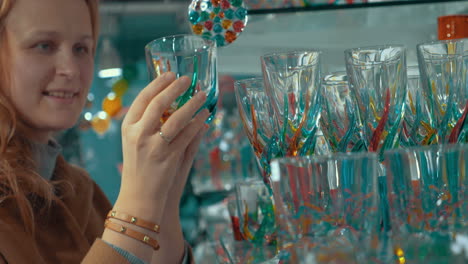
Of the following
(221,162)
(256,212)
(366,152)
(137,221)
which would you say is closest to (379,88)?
(366,152)

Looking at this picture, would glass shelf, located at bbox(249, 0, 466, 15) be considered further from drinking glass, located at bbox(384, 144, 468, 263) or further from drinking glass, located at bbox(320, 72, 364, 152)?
drinking glass, located at bbox(384, 144, 468, 263)

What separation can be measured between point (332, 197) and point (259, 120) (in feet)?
1.02

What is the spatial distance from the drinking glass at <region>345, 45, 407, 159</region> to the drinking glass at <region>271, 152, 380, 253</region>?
19 centimetres

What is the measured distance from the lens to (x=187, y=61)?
77cm

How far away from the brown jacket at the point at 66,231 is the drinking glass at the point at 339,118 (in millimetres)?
388

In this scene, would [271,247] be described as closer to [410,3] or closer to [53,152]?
[410,3]

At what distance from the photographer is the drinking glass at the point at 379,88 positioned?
0.66 metres

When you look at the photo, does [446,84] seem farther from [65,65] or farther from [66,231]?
[66,231]

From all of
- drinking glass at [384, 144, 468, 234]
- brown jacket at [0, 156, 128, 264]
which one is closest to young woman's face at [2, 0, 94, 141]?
brown jacket at [0, 156, 128, 264]

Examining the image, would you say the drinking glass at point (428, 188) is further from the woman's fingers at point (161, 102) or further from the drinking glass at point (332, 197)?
the woman's fingers at point (161, 102)

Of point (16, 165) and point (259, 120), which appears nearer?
point (259, 120)

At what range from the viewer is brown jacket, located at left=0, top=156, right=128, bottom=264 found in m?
1.09

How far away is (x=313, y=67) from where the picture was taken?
2.26 ft

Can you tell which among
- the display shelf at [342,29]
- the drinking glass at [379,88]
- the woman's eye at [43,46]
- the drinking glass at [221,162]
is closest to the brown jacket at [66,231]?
the woman's eye at [43,46]
